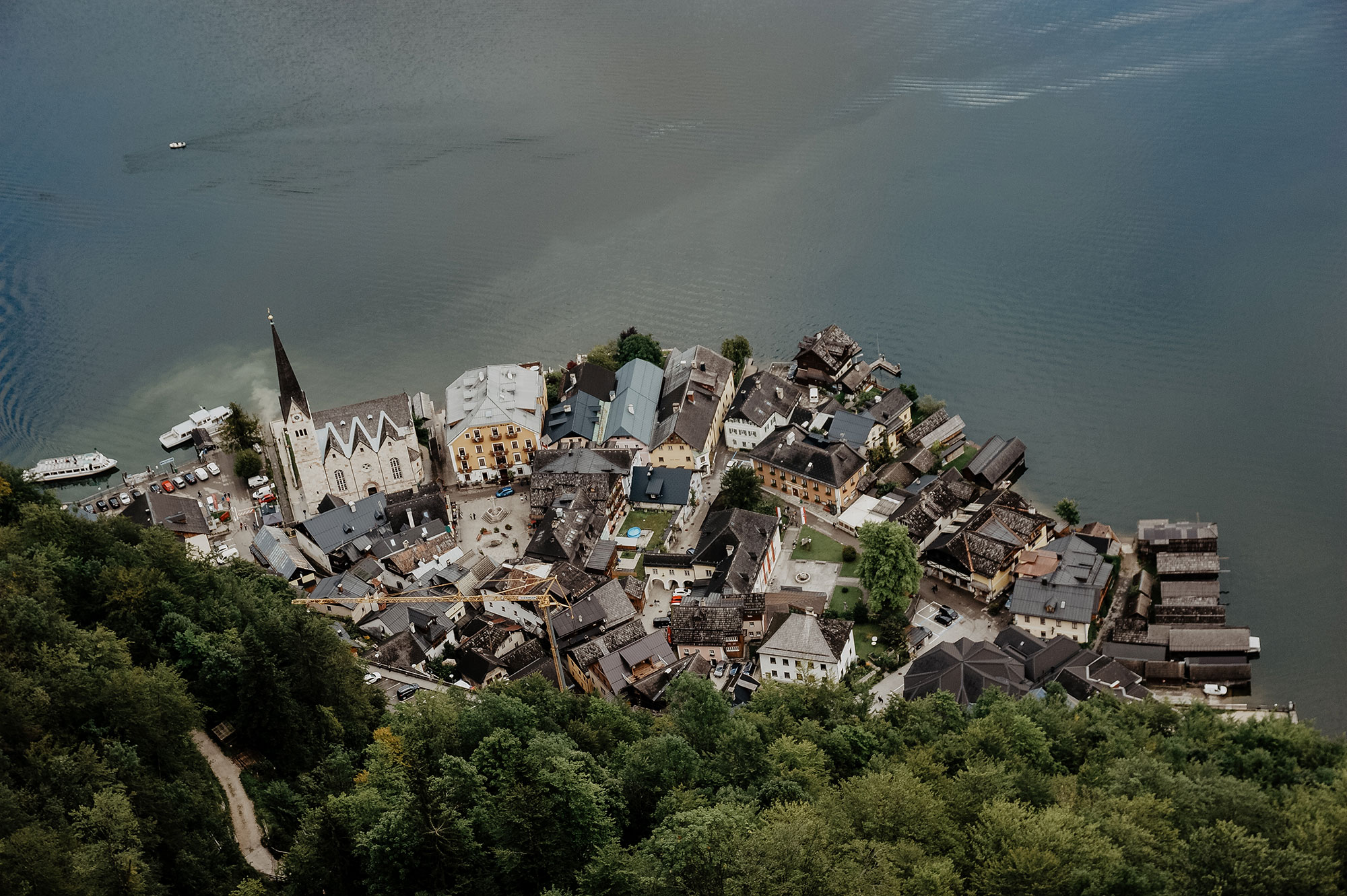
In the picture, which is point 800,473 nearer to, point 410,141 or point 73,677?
point 73,677

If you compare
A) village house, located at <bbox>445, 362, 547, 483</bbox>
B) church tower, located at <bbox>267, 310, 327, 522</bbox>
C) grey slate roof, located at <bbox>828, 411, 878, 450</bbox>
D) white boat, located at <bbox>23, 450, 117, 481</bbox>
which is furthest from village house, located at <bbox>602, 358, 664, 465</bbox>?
white boat, located at <bbox>23, 450, 117, 481</bbox>

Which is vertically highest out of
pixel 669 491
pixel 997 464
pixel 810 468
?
pixel 810 468

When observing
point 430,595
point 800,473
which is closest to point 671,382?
point 800,473

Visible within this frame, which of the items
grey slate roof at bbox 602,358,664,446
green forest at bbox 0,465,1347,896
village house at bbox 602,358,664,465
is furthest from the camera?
grey slate roof at bbox 602,358,664,446

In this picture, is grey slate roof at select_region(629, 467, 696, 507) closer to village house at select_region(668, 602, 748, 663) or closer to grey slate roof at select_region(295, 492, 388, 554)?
village house at select_region(668, 602, 748, 663)

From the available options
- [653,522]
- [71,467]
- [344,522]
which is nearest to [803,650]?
[653,522]

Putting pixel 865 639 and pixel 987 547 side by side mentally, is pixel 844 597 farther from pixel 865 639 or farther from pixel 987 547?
pixel 987 547
